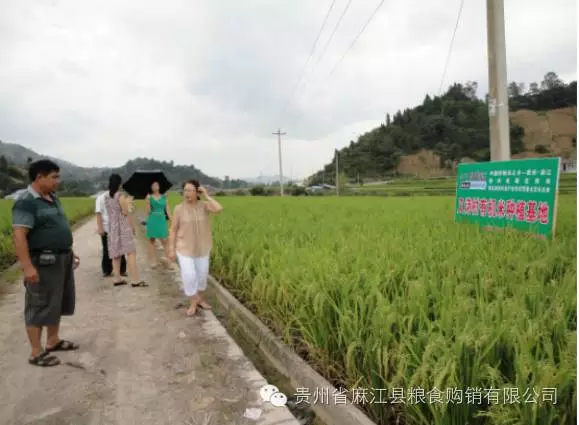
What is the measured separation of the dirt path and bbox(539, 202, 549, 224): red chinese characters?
4.02 m

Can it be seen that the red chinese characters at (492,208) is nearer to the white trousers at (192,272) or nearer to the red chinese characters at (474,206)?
the red chinese characters at (474,206)

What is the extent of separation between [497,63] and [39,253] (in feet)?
21.6

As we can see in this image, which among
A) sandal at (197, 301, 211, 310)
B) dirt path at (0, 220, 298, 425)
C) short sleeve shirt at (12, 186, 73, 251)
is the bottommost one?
dirt path at (0, 220, 298, 425)

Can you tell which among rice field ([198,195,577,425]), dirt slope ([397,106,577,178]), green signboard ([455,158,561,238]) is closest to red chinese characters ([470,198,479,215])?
green signboard ([455,158,561,238])

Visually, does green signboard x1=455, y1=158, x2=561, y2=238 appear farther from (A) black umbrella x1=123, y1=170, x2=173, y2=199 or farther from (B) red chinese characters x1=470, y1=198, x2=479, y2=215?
(A) black umbrella x1=123, y1=170, x2=173, y2=199

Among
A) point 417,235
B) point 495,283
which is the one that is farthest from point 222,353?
point 417,235

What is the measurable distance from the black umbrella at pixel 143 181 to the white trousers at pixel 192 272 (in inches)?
150

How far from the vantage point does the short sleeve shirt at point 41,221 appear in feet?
10.0

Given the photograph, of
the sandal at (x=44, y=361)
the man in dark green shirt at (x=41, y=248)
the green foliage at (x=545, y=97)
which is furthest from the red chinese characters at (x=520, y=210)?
the green foliage at (x=545, y=97)

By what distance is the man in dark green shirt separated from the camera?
3061 millimetres

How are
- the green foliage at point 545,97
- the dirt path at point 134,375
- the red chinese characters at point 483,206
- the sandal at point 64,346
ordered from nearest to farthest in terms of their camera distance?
1. the dirt path at point 134,375
2. the sandal at point 64,346
3. the red chinese characters at point 483,206
4. the green foliage at point 545,97

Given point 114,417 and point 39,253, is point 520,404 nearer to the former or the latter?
point 114,417

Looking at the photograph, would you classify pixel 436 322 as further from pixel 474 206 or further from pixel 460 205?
pixel 460 205

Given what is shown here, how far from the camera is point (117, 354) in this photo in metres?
3.41
